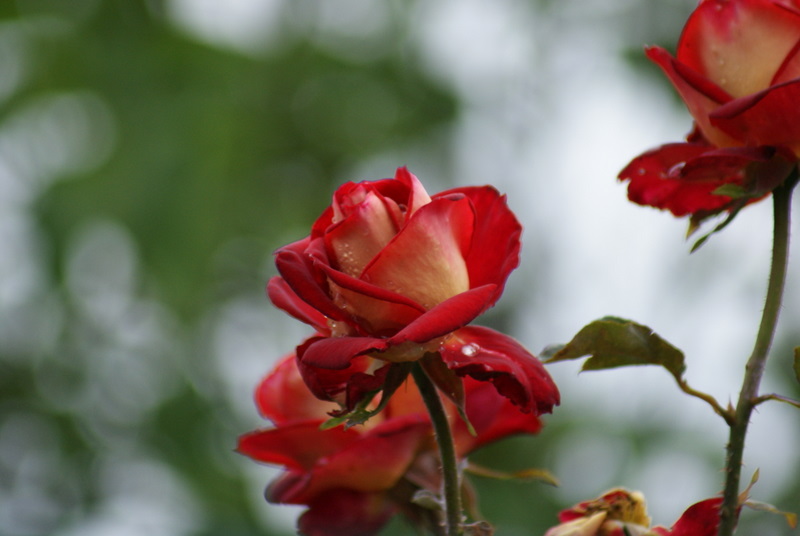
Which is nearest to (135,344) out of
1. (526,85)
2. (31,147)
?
(31,147)

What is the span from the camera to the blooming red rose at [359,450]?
1.80ft

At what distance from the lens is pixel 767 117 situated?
475mm

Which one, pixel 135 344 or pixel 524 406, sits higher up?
pixel 135 344

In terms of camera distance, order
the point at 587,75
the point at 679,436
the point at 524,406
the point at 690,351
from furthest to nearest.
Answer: the point at 587,75 < the point at 679,436 < the point at 690,351 < the point at 524,406

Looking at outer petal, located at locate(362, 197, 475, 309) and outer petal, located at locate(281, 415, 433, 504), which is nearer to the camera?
outer petal, located at locate(362, 197, 475, 309)

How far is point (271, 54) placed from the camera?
5031 mm

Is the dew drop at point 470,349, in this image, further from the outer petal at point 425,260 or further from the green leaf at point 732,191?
the green leaf at point 732,191

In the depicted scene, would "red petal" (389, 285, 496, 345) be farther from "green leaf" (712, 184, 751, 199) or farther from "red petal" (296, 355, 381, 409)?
"green leaf" (712, 184, 751, 199)

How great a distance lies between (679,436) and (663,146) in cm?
389

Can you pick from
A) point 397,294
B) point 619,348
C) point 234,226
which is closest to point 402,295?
point 397,294

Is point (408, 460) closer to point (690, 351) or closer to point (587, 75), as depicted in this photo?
point (690, 351)

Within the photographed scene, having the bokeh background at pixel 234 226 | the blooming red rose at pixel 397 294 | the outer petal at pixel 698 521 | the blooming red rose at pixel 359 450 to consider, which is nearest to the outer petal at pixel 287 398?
the blooming red rose at pixel 359 450

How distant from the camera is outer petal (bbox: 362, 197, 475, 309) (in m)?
0.44

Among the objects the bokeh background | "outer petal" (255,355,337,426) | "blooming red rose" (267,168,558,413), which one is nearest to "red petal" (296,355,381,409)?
"blooming red rose" (267,168,558,413)
